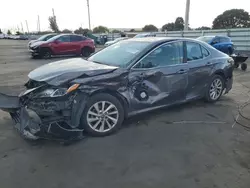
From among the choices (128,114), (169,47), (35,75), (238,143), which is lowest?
(238,143)

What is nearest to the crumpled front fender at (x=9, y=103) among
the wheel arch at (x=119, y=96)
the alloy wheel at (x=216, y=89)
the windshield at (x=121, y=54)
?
the wheel arch at (x=119, y=96)

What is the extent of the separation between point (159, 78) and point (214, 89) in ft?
6.41

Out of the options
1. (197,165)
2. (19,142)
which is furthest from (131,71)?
(19,142)

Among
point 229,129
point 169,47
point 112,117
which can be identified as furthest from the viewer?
point 169,47

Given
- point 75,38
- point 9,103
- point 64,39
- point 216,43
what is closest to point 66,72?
point 9,103

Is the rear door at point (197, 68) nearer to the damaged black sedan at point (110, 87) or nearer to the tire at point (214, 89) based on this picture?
the damaged black sedan at point (110, 87)

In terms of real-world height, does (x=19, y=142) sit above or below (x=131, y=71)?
below

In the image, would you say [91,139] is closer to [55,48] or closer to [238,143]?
[238,143]

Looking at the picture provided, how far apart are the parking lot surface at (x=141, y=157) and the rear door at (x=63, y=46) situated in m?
12.9

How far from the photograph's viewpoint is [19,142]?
396cm

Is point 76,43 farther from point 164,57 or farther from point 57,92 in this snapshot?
point 57,92

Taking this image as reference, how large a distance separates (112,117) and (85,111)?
51 centimetres

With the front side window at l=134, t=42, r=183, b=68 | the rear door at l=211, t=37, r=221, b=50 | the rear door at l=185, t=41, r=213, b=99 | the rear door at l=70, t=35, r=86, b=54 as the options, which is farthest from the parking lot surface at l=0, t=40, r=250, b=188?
the rear door at l=70, t=35, r=86, b=54

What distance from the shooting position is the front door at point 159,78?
443cm
